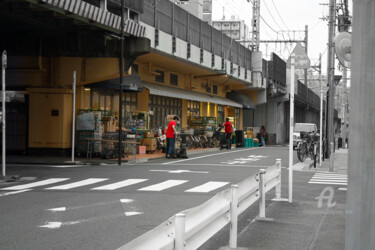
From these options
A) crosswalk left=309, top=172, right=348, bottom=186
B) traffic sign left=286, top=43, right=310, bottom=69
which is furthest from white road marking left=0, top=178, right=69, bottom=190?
crosswalk left=309, top=172, right=348, bottom=186

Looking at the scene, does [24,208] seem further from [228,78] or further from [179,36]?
[228,78]

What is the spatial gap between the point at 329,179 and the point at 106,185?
726cm

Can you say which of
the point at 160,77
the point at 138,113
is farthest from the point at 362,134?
the point at 160,77

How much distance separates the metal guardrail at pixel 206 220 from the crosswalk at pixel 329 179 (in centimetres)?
628

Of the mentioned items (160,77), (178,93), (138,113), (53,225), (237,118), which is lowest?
(53,225)

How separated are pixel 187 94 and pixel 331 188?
915 inches

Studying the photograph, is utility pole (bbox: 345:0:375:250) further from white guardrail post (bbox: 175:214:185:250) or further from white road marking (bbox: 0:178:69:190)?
white road marking (bbox: 0:178:69:190)

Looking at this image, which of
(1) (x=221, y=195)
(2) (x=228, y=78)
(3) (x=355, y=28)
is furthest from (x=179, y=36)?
(3) (x=355, y=28)

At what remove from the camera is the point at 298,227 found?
29.5ft

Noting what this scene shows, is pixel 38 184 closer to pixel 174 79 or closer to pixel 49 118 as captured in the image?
pixel 49 118

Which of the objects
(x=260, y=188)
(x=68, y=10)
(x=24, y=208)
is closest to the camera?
(x=260, y=188)

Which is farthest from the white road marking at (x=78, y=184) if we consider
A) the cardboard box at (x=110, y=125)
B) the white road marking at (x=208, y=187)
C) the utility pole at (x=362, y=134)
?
the utility pole at (x=362, y=134)

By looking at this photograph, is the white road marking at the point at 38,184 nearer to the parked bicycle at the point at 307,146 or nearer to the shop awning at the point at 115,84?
the shop awning at the point at 115,84

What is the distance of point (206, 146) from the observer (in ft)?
126
